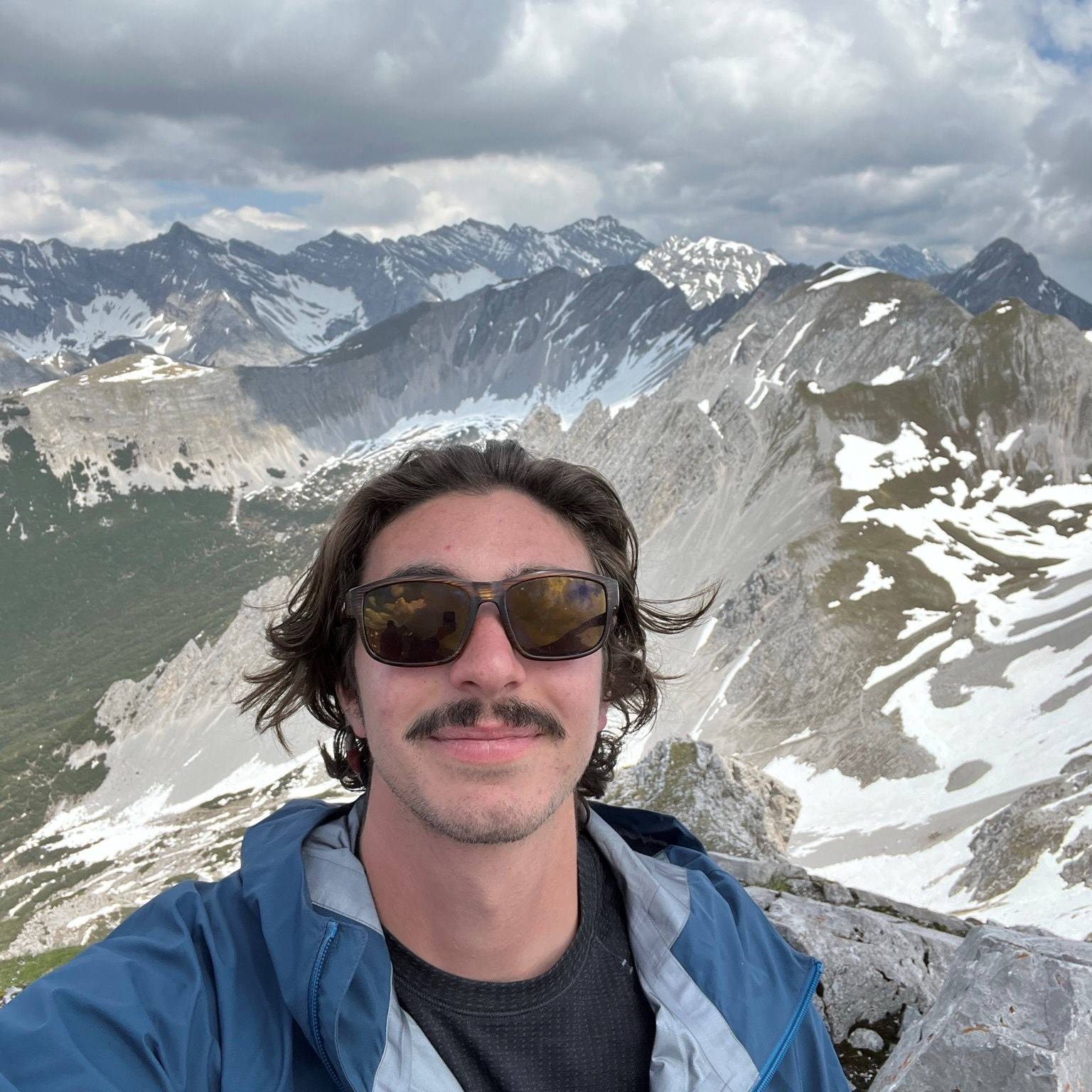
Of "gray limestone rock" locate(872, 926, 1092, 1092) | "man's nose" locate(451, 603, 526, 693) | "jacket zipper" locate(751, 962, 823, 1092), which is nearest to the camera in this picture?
"jacket zipper" locate(751, 962, 823, 1092)

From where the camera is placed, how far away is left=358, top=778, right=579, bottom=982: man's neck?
4422 millimetres

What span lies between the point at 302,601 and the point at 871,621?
11028cm

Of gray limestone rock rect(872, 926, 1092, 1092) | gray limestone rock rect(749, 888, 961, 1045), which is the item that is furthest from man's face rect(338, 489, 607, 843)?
gray limestone rock rect(749, 888, 961, 1045)

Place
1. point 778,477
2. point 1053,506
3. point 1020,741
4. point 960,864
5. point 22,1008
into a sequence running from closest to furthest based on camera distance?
point 22,1008, point 960,864, point 1020,741, point 1053,506, point 778,477

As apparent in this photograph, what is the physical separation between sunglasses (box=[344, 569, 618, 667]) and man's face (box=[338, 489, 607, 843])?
0.06 meters

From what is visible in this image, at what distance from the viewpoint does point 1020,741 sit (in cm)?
7950

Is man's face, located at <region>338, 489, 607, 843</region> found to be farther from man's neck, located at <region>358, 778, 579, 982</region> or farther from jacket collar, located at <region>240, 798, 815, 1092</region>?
jacket collar, located at <region>240, 798, 815, 1092</region>

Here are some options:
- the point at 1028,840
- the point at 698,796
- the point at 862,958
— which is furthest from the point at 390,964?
the point at 1028,840

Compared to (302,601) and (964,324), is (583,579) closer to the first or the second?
(302,601)

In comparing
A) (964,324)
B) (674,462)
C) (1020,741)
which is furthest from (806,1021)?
(964,324)

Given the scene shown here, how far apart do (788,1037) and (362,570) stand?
3695 mm

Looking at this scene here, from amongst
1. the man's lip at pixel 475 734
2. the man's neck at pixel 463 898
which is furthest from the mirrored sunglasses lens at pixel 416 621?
the man's neck at pixel 463 898

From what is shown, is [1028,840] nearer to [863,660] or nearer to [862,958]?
[862,958]

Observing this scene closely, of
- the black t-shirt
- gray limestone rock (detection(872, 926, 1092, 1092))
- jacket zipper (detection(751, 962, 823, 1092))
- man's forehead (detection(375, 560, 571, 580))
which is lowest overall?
gray limestone rock (detection(872, 926, 1092, 1092))
